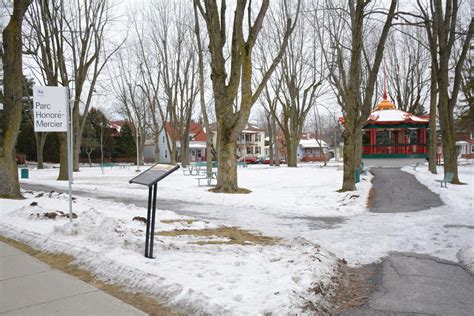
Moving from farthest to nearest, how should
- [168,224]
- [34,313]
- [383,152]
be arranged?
[383,152] → [168,224] → [34,313]

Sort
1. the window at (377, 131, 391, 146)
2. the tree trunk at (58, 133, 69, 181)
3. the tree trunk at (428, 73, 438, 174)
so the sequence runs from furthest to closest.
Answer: the window at (377, 131, 391, 146)
the tree trunk at (58, 133, 69, 181)
the tree trunk at (428, 73, 438, 174)

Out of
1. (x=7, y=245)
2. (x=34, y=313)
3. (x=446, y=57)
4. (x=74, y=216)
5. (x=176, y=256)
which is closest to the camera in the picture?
(x=34, y=313)

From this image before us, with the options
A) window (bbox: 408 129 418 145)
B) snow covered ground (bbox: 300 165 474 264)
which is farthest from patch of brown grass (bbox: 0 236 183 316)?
window (bbox: 408 129 418 145)

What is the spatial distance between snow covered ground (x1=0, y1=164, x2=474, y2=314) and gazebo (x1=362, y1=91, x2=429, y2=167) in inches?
769

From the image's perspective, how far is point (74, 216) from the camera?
9.33m

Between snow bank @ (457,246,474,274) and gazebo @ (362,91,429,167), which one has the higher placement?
gazebo @ (362,91,429,167)

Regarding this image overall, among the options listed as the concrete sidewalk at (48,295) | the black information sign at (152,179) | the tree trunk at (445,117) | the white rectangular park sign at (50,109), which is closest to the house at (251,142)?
the tree trunk at (445,117)

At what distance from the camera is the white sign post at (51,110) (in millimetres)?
8523

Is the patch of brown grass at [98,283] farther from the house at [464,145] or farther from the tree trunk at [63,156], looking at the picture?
the house at [464,145]

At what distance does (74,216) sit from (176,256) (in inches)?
173

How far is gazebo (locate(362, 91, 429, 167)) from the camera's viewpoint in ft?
103

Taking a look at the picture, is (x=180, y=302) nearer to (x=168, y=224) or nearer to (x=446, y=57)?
(x=168, y=224)

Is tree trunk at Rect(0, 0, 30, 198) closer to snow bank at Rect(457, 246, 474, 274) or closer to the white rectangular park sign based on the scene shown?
the white rectangular park sign

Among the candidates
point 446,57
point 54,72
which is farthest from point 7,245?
point 54,72
